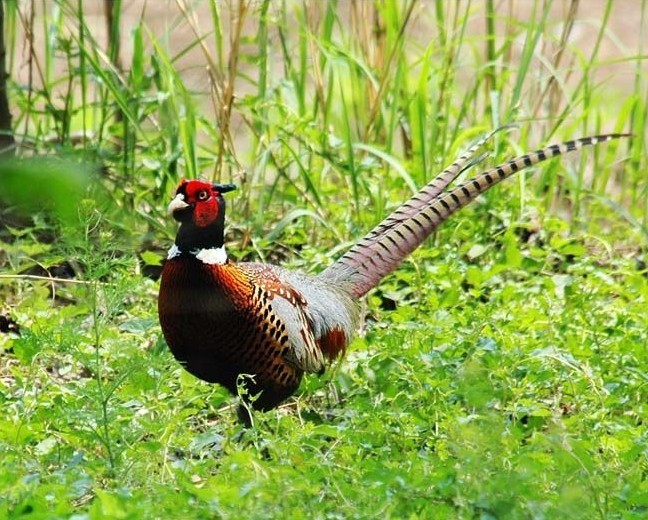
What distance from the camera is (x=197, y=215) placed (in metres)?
4.12

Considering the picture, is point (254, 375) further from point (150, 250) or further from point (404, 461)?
point (150, 250)

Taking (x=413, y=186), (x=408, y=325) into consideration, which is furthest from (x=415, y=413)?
(x=413, y=186)

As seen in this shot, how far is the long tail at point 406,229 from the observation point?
4629 mm

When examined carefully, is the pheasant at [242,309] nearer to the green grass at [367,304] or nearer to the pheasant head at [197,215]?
the pheasant head at [197,215]

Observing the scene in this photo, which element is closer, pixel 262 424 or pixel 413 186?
pixel 262 424

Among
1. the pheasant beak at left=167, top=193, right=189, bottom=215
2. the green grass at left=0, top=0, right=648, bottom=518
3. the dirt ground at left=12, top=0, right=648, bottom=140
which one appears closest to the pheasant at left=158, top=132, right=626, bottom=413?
the pheasant beak at left=167, top=193, right=189, bottom=215

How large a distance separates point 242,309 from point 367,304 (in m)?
1.22

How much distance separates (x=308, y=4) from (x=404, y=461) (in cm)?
309

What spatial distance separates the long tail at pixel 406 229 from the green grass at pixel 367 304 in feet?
0.73

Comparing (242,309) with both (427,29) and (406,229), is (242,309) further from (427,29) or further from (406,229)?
(427,29)

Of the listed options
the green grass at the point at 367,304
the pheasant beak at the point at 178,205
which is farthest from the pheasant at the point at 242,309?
the green grass at the point at 367,304

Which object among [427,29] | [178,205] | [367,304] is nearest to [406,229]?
[367,304]

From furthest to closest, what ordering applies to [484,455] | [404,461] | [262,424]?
[262,424] → [404,461] → [484,455]

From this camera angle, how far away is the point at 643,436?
145 inches
